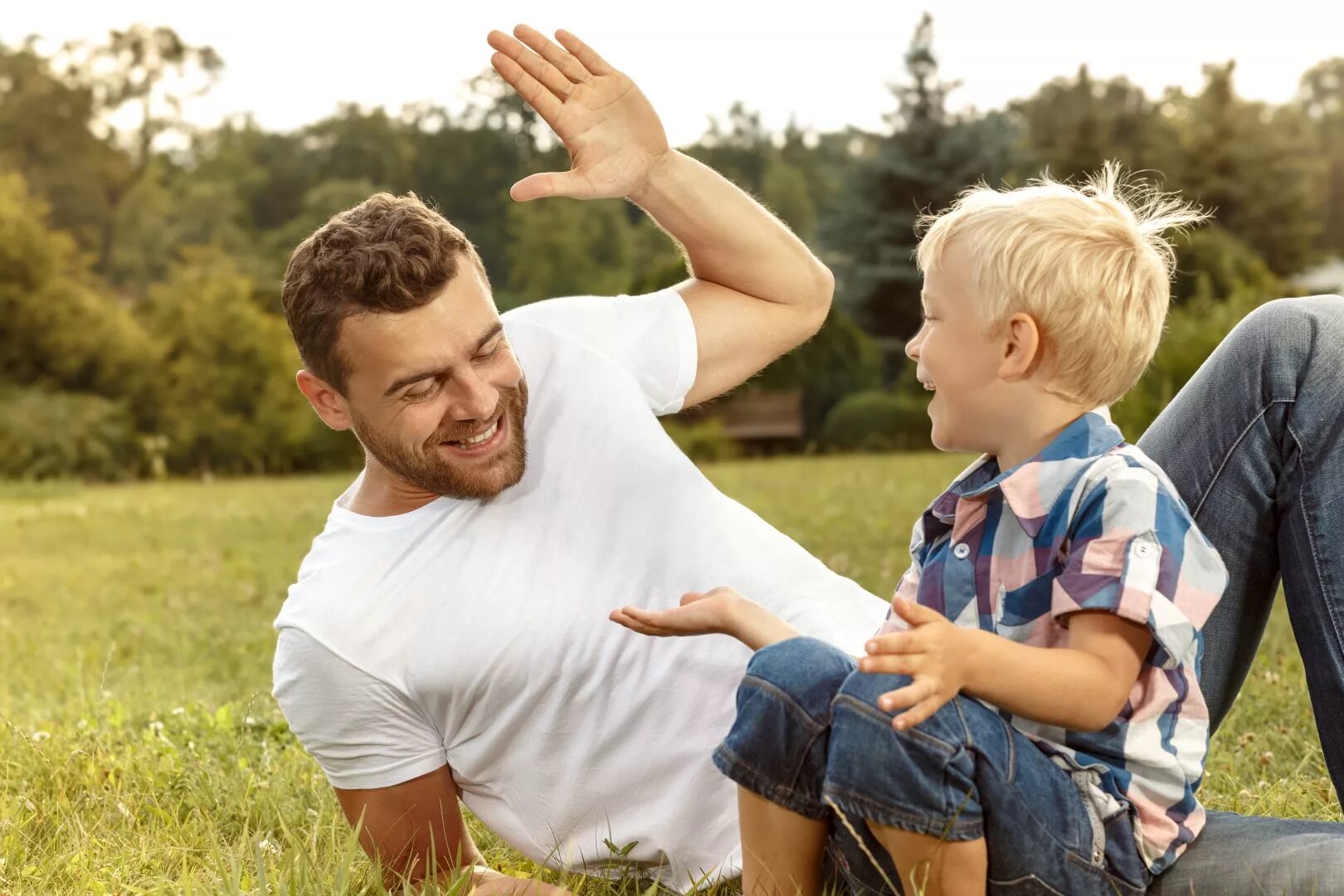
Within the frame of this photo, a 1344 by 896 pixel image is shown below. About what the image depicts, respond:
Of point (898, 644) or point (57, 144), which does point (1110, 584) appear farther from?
point (57, 144)

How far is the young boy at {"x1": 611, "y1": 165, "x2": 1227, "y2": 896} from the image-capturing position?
1.75m

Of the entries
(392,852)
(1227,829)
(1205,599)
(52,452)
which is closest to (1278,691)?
(1227,829)

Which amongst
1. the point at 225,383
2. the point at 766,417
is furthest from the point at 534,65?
the point at 225,383

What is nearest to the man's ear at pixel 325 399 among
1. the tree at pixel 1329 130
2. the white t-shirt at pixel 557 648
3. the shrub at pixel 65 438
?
the white t-shirt at pixel 557 648

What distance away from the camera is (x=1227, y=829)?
80.6 inches

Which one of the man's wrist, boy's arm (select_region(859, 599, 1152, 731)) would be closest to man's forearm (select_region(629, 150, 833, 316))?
the man's wrist

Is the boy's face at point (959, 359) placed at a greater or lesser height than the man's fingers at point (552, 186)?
lesser

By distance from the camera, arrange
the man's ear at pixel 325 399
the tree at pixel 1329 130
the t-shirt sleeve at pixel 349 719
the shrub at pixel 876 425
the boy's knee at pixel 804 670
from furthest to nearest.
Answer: the tree at pixel 1329 130 < the shrub at pixel 876 425 < the man's ear at pixel 325 399 < the t-shirt sleeve at pixel 349 719 < the boy's knee at pixel 804 670

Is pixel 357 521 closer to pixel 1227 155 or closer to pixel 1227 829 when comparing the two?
pixel 1227 829

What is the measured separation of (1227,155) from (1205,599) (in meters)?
31.6

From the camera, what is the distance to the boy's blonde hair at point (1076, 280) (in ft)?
6.43

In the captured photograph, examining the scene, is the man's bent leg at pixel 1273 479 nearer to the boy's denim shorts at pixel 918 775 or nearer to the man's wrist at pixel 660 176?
the boy's denim shorts at pixel 918 775

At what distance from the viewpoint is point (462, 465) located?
255cm

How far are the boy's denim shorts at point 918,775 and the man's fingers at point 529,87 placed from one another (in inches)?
51.1
